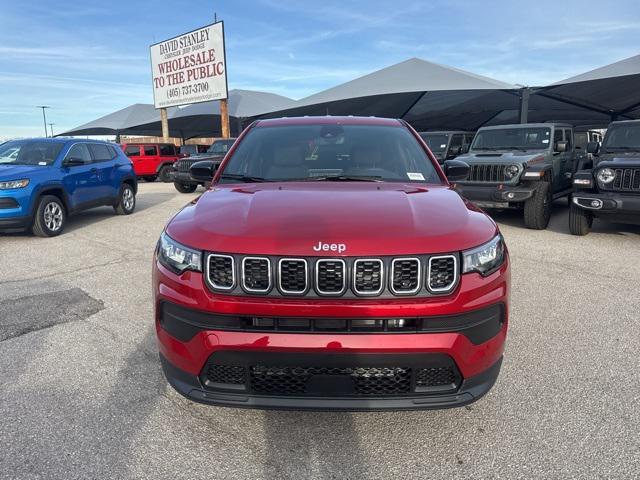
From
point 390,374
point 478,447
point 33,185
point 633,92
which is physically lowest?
point 478,447

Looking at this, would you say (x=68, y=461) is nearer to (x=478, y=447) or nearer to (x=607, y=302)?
(x=478, y=447)

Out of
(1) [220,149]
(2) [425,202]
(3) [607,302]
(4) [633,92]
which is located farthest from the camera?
(4) [633,92]

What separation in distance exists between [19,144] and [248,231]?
8.05m

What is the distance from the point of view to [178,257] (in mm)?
2064

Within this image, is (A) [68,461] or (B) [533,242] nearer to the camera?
(A) [68,461]

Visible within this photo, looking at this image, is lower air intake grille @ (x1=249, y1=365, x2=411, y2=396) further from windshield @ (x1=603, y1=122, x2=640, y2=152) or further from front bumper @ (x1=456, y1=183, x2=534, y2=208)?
windshield @ (x1=603, y1=122, x2=640, y2=152)

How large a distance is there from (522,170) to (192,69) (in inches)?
742

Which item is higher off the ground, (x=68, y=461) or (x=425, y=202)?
(x=425, y=202)

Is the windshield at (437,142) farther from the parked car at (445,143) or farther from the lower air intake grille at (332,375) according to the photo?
the lower air intake grille at (332,375)

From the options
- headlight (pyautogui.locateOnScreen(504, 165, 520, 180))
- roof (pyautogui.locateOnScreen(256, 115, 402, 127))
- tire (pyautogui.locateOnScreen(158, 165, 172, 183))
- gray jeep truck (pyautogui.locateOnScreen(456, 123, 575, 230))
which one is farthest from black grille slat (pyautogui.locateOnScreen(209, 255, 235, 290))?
tire (pyautogui.locateOnScreen(158, 165, 172, 183))

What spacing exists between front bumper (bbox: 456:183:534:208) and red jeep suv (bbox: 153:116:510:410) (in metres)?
5.97

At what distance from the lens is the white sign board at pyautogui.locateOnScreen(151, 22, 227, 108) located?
2066 centimetres

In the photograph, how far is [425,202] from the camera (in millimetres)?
2402

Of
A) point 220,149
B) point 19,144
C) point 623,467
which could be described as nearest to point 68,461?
point 623,467
